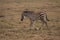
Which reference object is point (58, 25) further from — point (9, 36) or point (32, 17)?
point (9, 36)

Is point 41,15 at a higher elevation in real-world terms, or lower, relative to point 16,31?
higher

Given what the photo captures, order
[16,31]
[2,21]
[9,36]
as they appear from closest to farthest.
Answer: [9,36] < [16,31] < [2,21]

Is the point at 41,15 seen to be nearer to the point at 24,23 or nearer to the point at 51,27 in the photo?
the point at 51,27

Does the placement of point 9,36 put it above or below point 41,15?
below

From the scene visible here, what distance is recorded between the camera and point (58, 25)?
41.3 ft

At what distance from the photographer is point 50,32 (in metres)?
11.3

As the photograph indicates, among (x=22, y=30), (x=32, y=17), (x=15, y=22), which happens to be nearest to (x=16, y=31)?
(x=22, y=30)

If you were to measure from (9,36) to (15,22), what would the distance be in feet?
8.75

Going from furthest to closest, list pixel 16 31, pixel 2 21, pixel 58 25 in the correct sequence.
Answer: pixel 2 21 → pixel 58 25 → pixel 16 31

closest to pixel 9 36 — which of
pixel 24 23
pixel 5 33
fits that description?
pixel 5 33

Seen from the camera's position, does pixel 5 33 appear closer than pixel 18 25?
Yes

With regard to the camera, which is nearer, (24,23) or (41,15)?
(41,15)

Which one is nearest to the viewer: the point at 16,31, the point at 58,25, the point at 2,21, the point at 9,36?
the point at 9,36

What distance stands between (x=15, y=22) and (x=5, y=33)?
7.18 feet
